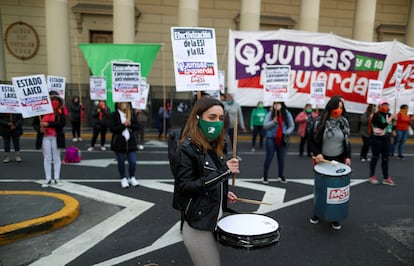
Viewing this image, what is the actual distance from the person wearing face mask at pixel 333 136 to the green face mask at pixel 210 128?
2839 mm

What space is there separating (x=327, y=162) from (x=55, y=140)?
522 centimetres

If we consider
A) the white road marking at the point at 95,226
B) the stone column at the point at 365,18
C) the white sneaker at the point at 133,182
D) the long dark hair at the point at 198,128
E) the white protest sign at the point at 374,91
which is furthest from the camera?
the stone column at the point at 365,18

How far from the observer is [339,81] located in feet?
48.1

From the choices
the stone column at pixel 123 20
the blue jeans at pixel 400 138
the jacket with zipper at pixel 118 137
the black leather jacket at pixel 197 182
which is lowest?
the blue jeans at pixel 400 138

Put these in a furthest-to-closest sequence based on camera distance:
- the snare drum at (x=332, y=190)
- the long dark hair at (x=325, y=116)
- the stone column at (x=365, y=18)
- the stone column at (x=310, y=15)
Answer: the stone column at (x=365, y=18)
the stone column at (x=310, y=15)
the long dark hair at (x=325, y=116)
the snare drum at (x=332, y=190)

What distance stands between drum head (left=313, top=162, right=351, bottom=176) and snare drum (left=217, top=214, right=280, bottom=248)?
87.4 inches

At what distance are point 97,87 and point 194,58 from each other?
852 centimetres

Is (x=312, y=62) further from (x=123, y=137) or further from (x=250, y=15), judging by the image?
(x=123, y=137)

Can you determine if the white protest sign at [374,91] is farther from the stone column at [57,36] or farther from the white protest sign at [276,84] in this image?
the stone column at [57,36]

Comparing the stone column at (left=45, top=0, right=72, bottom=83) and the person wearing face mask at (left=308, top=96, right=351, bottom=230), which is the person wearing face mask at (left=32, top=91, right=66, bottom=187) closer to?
the person wearing face mask at (left=308, top=96, right=351, bottom=230)

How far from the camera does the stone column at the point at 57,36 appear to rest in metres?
14.9

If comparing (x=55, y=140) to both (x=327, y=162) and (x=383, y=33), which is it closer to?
(x=327, y=162)

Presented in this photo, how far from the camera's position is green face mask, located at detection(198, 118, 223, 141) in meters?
2.45

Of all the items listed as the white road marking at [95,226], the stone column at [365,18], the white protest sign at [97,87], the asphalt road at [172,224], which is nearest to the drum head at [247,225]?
the asphalt road at [172,224]
